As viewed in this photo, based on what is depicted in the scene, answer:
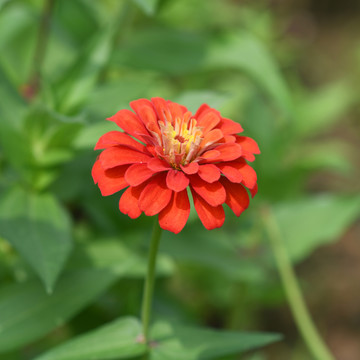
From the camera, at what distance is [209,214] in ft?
2.15

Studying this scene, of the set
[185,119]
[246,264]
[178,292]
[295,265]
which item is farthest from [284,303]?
[185,119]

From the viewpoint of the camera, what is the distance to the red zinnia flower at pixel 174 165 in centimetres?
64

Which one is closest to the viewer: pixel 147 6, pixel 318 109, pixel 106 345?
pixel 106 345

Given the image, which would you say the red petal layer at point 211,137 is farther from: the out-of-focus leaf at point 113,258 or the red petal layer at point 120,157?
the out-of-focus leaf at point 113,258

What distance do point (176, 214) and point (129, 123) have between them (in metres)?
0.15

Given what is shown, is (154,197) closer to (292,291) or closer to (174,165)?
(174,165)

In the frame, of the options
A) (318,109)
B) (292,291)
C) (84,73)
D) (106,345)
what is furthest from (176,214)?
(318,109)

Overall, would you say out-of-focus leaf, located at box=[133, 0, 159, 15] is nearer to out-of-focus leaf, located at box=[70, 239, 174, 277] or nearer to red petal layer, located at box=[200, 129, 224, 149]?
red petal layer, located at box=[200, 129, 224, 149]

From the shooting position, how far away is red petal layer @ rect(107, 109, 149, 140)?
69 centimetres

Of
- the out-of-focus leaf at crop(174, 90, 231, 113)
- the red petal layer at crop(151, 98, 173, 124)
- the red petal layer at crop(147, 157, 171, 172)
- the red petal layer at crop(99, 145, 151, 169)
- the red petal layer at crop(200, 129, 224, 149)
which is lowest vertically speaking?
the red petal layer at crop(147, 157, 171, 172)

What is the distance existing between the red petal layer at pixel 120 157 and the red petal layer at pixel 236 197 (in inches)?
4.7

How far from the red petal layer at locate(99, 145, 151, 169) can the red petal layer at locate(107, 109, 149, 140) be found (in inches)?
1.1

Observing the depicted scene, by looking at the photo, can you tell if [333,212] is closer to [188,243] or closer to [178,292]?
[188,243]

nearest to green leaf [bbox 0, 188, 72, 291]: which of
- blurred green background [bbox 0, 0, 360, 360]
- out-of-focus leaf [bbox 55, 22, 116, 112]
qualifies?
blurred green background [bbox 0, 0, 360, 360]
